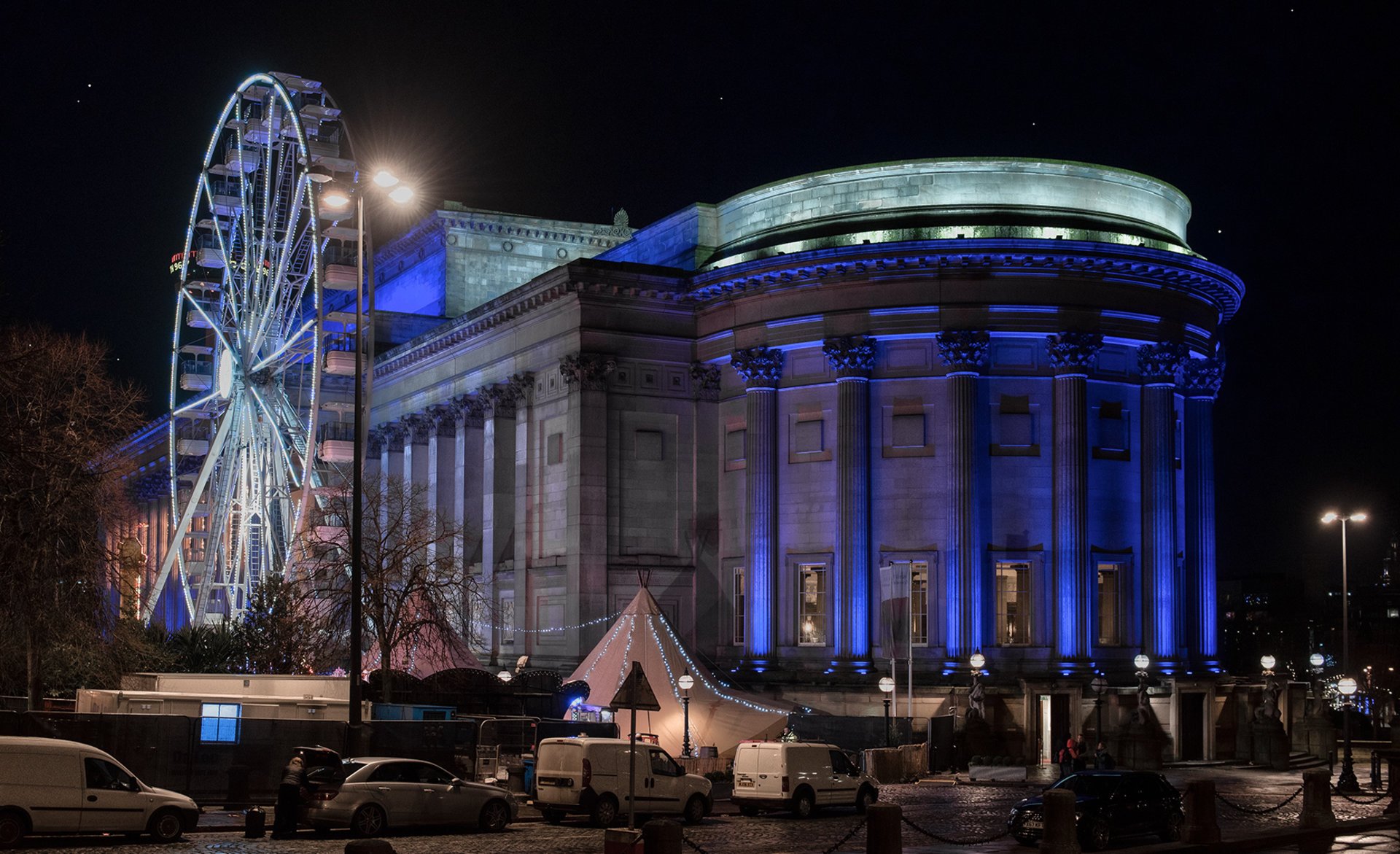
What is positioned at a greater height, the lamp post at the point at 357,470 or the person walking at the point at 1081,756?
the lamp post at the point at 357,470

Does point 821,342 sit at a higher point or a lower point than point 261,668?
higher

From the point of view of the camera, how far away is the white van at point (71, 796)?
85.1 ft

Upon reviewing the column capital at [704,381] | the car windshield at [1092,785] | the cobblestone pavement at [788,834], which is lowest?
the cobblestone pavement at [788,834]

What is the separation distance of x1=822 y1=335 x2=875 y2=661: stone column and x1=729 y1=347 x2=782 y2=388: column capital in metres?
2.45

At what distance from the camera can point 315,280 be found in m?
53.5

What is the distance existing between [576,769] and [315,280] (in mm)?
25478

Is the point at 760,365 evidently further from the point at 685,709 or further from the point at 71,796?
the point at 71,796

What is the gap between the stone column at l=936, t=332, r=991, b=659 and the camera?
54.7m

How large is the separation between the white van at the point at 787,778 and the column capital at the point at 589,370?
84.1 ft

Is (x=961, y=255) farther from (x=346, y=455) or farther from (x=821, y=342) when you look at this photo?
(x=346, y=455)

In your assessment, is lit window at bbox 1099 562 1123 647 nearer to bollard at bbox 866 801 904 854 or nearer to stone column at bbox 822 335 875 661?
stone column at bbox 822 335 875 661

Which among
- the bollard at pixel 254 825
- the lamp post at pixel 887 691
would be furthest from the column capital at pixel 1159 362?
the bollard at pixel 254 825

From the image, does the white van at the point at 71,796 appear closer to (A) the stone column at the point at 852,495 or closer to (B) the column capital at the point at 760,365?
(A) the stone column at the point at 852,495

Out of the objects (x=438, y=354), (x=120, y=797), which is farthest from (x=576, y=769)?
(x=438, y=354)
